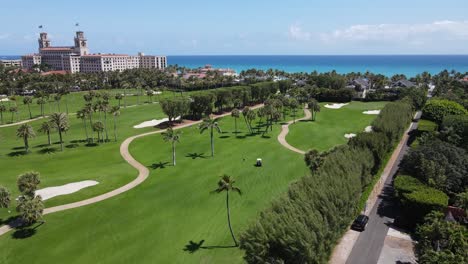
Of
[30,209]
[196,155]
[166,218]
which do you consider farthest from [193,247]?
[196,155]

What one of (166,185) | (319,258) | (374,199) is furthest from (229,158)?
(319,258)

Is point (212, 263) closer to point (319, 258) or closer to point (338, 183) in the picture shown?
point (319, 258)

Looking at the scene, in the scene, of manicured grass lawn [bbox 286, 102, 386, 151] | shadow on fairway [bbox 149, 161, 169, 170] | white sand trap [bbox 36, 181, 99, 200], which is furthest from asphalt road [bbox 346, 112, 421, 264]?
white sand trap [bbox 36, 181, 99, 200]

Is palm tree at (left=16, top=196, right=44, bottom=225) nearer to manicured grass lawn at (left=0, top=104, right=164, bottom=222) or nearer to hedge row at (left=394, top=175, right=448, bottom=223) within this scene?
manicured grass lawn at (left=0, top=104, right=164, bottom=222)

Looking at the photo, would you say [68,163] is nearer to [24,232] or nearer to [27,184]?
[27,184]

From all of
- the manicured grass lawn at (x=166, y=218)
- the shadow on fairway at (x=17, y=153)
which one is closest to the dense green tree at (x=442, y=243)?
the manicured grass lawn at (x=166, y=218)

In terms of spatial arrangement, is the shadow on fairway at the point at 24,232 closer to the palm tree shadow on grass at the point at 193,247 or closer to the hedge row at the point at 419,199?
the palm tree shadow on grass at the point at 193,247
